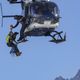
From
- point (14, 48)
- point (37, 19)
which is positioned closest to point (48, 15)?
point (37, 19)

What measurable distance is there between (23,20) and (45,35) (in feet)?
8.00

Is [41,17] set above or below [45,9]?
below

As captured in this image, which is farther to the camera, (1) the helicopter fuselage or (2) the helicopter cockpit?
(2) the helicopter cockpit

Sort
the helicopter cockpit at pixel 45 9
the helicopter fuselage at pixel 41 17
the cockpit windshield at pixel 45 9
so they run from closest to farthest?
the helicopter fuselage at pixel 41 17
the helicopter cockpit at pixel 45 9
the cockpit windshield at pixel 45 9

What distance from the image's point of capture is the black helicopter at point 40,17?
148ft

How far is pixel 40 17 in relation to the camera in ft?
150

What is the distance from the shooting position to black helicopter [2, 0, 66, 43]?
45219 millimetres

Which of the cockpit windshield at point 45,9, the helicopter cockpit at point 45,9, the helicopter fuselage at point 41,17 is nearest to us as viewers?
the helicopter fuselage at point 41,17

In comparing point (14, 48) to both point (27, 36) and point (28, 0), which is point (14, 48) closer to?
point (27, 36)

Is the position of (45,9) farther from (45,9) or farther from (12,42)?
(12,42)

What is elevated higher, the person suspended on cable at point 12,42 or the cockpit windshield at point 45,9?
the cockpit windshield at point 45,9

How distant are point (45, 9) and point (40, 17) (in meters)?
1.08

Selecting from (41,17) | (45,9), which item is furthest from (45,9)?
(41,17)

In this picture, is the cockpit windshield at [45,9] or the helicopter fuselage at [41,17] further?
the cockpit windshield at [45,9]
